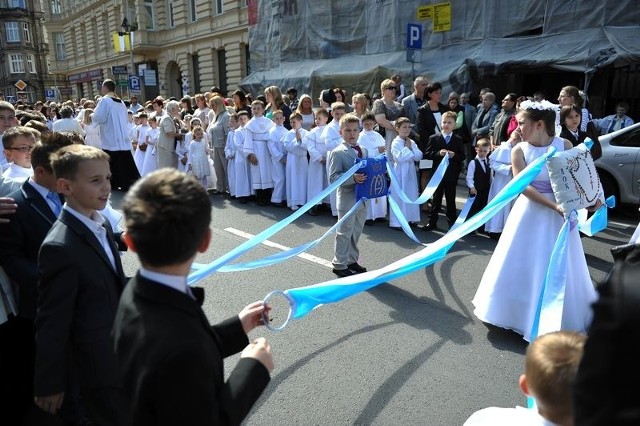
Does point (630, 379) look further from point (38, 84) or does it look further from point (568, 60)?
point (38, 84)

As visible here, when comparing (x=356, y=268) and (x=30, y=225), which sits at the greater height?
(x=30, y=225)

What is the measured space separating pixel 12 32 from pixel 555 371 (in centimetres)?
8651

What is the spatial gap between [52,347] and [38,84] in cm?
8191

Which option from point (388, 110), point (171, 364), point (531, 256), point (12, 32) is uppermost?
point (12, 32)

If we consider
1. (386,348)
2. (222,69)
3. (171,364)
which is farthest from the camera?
(222,69)

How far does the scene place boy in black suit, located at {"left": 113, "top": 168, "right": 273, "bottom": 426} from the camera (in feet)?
4.30

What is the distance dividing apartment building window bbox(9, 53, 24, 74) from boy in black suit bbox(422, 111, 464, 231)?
7863cm

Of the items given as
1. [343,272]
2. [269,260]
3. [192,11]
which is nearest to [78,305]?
[269,260]

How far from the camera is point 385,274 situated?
345 cm

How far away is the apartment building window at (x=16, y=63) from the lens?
229 ft

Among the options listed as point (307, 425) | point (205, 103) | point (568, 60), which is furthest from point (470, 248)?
point (205, 103)

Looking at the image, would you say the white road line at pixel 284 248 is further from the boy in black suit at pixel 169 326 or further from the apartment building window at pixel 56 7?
the apartment building window at pixel 56 7

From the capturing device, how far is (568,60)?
10.8 meters

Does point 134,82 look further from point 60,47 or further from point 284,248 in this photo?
point 60,47
